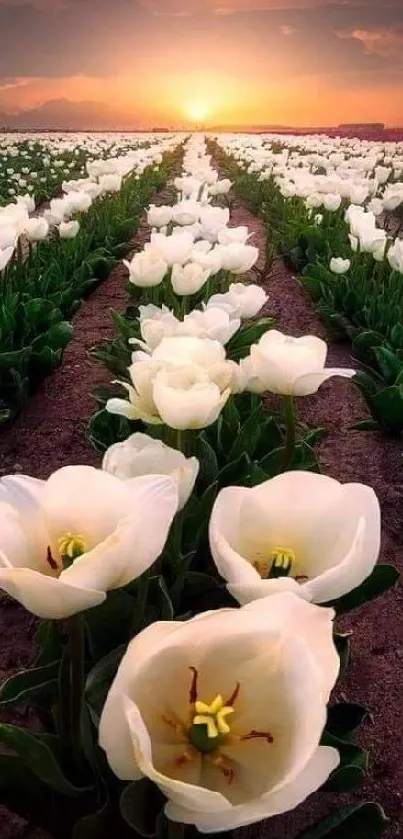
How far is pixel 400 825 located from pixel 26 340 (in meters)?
2.91

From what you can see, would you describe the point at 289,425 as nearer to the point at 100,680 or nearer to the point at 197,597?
the point at 197,597

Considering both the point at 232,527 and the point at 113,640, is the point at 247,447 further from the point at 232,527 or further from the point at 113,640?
the point at 232,527

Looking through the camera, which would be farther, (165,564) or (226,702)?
(165,564)

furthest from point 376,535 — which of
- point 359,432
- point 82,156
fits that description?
point 82,156

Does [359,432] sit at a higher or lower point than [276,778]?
lower

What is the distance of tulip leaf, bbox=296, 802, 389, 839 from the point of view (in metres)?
1.37

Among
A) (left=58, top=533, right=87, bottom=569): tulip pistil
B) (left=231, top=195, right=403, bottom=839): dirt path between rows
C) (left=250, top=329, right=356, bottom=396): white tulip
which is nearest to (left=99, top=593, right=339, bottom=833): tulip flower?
(left=58, top=533, right=87, bottom=569): tulip pistil

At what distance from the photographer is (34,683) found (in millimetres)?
1641

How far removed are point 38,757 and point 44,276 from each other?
3.80m

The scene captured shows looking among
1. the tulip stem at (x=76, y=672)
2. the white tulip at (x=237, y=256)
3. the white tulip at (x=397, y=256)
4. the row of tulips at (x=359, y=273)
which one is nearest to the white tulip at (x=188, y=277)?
the white tulip at (x=237, y=256)

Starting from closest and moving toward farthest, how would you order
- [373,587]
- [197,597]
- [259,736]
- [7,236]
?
[259,736]
[373,587]
[197,597]
[7,236]

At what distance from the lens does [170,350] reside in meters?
1.67

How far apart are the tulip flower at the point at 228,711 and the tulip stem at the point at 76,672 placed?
26 centimetres

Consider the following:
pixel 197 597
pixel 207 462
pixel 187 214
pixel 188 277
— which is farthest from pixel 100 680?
pixel 187 214
